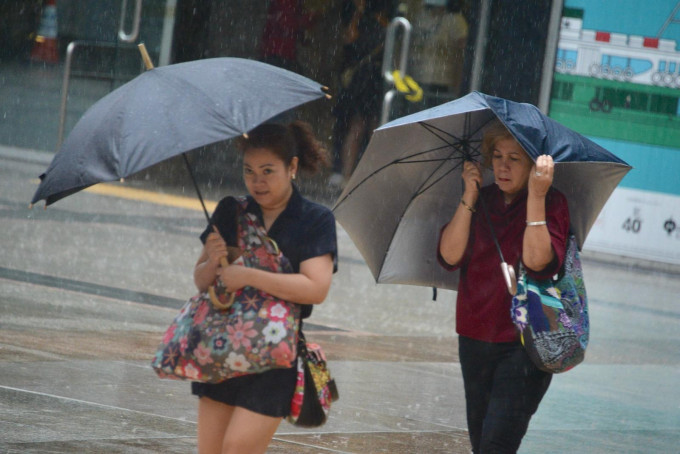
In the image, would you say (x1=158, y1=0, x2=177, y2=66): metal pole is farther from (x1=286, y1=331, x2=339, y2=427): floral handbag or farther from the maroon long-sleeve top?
(x1=286, y1=331, x2=339, y2=427): floral handbag

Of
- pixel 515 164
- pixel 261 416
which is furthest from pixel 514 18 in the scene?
pixel 261 416

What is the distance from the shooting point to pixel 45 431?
4840 mm

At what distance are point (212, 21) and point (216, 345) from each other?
13.3 meters

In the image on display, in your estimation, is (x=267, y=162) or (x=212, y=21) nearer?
(x=267, y=162)

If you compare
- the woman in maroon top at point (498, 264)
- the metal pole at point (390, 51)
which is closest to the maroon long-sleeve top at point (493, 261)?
the woman in maroon top at point (498, 264)

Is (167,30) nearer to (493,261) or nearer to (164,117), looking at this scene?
(493,261)

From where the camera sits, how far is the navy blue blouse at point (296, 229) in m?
3.70

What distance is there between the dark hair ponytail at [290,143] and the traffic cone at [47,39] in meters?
13.4

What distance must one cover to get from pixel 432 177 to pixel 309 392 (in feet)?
3.85

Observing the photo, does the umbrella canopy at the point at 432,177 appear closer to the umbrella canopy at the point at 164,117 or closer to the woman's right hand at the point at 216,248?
the umbrella canopy at the point at 164,117

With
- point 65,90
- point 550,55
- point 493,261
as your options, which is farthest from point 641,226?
point 493,261

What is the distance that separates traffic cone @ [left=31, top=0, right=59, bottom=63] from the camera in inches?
651

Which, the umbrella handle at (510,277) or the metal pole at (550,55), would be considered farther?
the metal pole at (550,55)

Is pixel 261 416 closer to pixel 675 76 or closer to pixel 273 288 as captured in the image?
pixel 273 288
